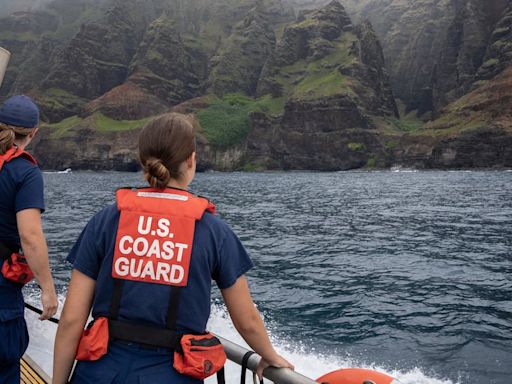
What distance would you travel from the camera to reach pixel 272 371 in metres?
2.88

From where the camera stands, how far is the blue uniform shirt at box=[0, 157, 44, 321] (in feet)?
12.0

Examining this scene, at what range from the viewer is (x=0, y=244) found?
3820mm

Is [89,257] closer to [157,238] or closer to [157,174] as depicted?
[157,238]

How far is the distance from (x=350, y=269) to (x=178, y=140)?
15102 millimetres

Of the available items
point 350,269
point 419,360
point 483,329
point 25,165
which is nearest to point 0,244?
point 25,165

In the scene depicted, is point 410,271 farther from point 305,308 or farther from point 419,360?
point 419,360

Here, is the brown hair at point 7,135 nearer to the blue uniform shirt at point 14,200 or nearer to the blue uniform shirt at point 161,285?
the blue uniform shirt at point 14,200

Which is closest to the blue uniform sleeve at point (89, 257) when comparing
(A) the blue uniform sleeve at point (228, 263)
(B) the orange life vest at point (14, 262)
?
(A) the blue uniform sleeve at point (228, 263)

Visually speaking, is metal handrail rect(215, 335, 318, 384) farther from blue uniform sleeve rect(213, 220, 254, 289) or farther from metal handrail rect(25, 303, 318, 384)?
blue uniform sleeve rect(213, 220, 254, 289)

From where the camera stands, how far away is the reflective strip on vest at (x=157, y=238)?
8.27 ft

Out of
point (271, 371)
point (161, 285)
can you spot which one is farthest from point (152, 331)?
point (271, 371)

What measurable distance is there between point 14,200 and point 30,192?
0.16 meters

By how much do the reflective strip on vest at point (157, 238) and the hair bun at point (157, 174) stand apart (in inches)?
2.5

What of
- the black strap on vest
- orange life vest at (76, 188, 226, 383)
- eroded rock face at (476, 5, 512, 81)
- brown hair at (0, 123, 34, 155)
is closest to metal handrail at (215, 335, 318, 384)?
orange life vest at (76, 188, 226, 383)
